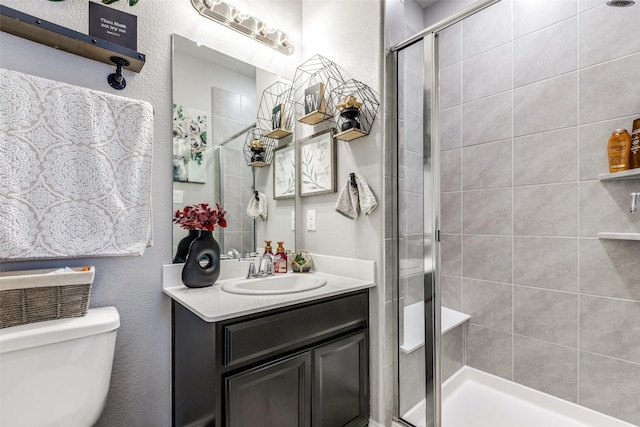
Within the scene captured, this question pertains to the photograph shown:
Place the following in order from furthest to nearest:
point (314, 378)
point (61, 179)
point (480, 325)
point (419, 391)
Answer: point (480, 325)
point (419, 391)
point (314, 378)
point (61, 179)

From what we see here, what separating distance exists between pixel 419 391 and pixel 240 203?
131cm

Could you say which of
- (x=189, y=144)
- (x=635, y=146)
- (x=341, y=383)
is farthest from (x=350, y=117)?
(x=635, y=146)

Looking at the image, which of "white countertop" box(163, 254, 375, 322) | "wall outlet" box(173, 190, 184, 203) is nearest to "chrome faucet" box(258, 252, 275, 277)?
"white countertop" box(163, 254, 375, 322)

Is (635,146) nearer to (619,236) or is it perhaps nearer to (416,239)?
(619,236)

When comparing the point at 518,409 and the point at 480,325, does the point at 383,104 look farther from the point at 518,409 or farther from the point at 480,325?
the point at 518,409

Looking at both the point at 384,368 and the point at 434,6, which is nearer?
the point at 384,368

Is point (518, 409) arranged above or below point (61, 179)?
below

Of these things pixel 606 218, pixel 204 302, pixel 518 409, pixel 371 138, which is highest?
pixel 371 138

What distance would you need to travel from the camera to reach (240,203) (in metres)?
1.67

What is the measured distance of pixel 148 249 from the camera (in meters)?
1.33

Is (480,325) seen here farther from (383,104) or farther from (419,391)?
(383,104)

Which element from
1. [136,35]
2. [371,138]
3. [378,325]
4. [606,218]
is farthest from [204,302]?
[606,218]

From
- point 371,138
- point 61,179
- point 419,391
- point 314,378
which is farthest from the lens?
point 371,138

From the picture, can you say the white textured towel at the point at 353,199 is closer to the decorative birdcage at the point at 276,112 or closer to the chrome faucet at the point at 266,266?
the chrome faucet at the point at 266,266
